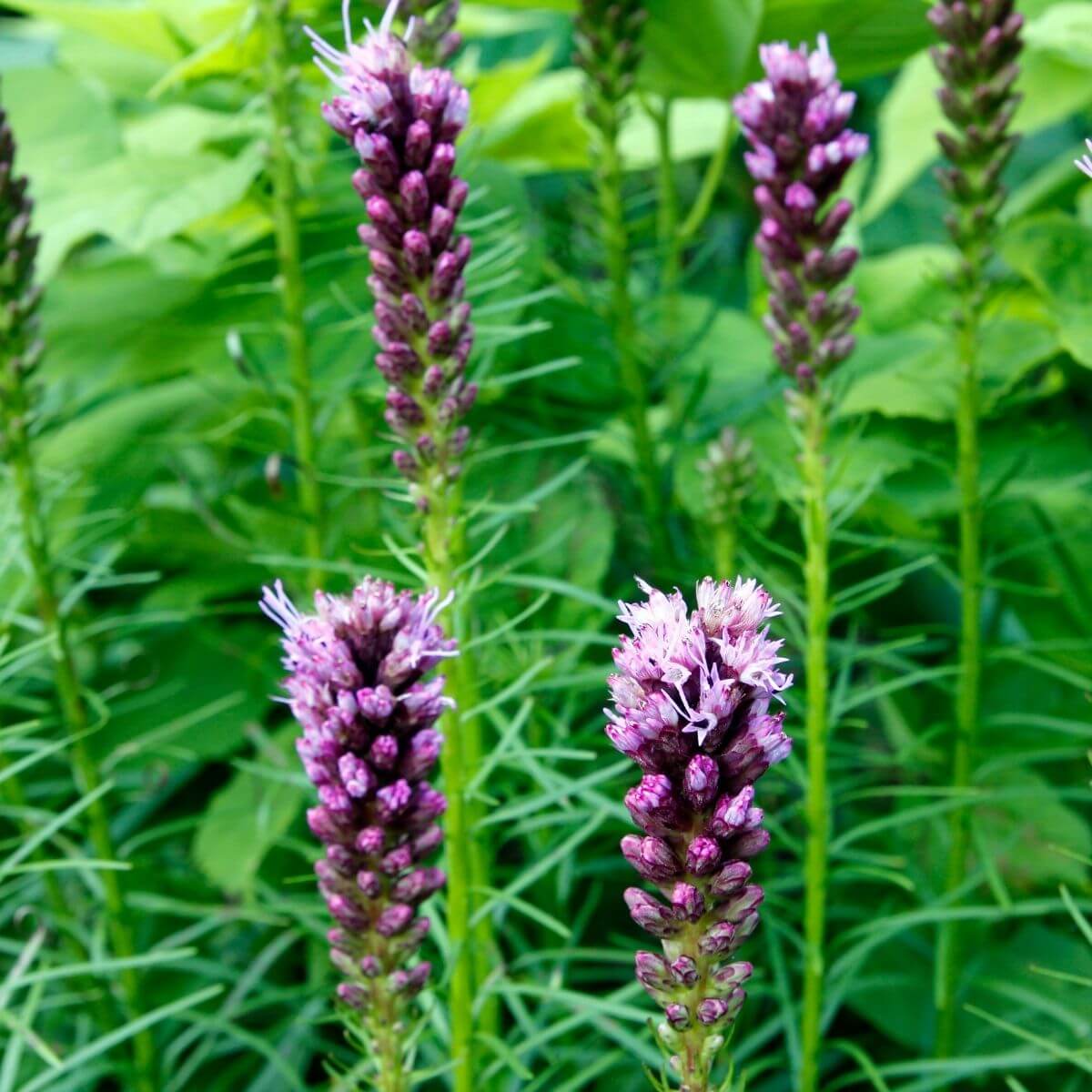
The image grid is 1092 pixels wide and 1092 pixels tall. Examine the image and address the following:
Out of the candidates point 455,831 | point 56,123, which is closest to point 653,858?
point 455,831

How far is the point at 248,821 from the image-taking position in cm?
147

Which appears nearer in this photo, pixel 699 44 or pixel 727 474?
pixel 727 474

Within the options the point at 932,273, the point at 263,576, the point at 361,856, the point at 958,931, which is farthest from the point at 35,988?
the point at 932,273

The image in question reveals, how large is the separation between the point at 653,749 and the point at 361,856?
0.72 feet

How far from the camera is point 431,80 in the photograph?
2.89 ft

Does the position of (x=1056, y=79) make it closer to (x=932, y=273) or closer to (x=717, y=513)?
(x=932, y=273)

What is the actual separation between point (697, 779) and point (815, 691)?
19.0 inches

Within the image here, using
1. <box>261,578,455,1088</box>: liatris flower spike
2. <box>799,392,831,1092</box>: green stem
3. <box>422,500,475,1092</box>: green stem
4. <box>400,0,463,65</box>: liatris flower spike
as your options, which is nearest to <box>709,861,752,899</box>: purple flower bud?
<box>261,578,455,1088</box>: liatris flower spike

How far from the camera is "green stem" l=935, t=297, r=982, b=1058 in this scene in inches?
48.9

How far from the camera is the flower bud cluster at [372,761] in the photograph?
0.74 meters

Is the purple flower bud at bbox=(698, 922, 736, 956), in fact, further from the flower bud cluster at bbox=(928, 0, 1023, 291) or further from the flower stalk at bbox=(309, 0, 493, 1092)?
the flower bud cluster at bbox=(928, 0, 1023, 291)

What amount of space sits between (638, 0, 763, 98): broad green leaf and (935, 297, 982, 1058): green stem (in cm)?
43

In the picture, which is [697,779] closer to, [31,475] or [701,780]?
[701,780]

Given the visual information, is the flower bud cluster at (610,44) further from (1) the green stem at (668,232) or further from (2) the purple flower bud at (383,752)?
(2) the purple flower bud at (383,752)
